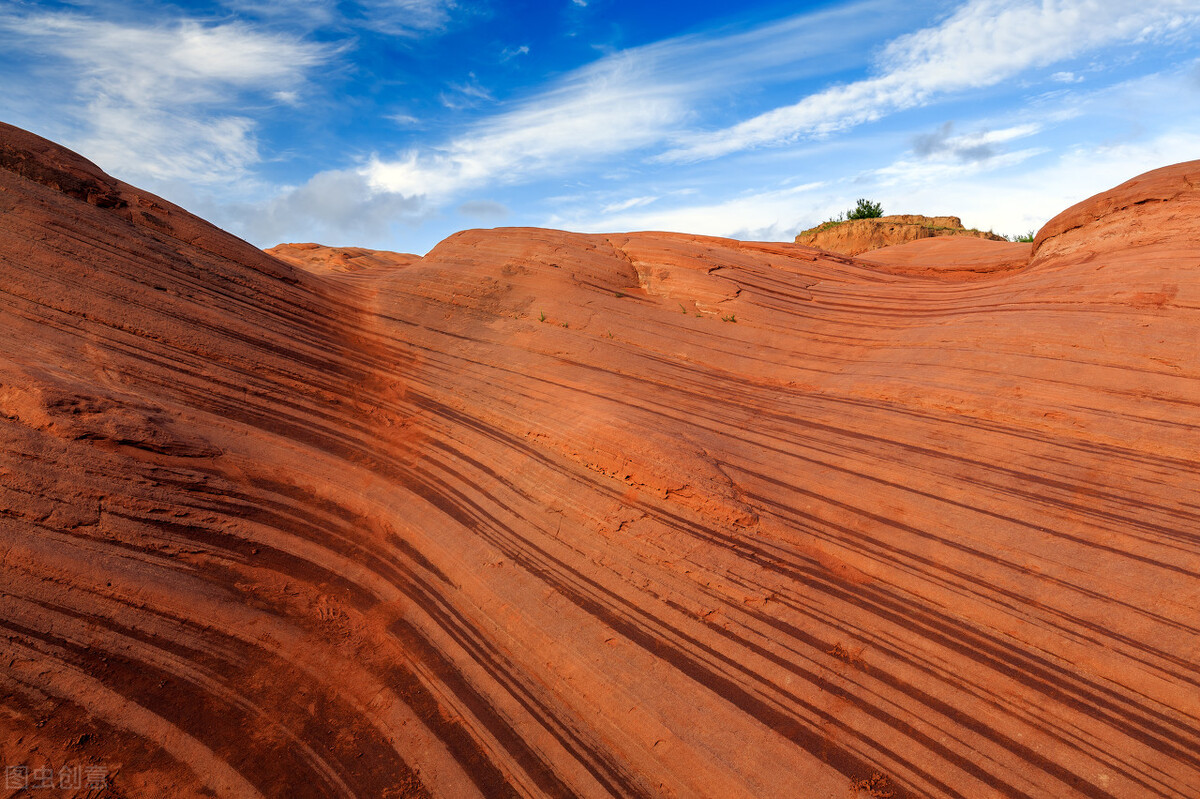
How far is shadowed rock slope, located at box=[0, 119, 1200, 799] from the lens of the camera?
4.80m

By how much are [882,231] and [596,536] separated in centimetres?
2351

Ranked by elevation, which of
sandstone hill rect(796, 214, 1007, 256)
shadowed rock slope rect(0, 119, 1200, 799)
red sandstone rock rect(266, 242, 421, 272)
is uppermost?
sandstone hill rect(796, 214, 1007, 256)

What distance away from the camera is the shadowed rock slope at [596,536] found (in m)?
4.80

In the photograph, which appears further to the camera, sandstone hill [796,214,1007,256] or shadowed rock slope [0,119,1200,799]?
sandstone hill [796,214,1007,256]

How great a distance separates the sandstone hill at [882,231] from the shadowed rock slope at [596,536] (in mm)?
14231

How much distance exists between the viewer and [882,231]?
24953mm

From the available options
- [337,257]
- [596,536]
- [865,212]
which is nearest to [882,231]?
[865,212]

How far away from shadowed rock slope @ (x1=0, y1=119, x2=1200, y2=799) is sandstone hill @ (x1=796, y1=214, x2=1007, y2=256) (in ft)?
46.7

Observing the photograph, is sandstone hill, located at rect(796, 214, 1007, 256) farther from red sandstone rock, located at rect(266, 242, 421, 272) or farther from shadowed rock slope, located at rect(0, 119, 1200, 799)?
red sandstone rock, located at rect(266, 242, 421, 272)

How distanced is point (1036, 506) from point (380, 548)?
24.3ft

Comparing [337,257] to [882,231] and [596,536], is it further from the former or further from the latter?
[882,231]

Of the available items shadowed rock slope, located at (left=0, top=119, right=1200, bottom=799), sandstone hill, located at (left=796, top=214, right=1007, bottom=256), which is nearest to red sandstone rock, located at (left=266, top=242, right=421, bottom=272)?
shadowed rock slope, located at (left=0, top=119, right=1200, bottom=799)

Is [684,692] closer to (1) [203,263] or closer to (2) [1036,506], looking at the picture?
(2) [1036,506]

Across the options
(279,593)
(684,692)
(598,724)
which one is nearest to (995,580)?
(684,692)
